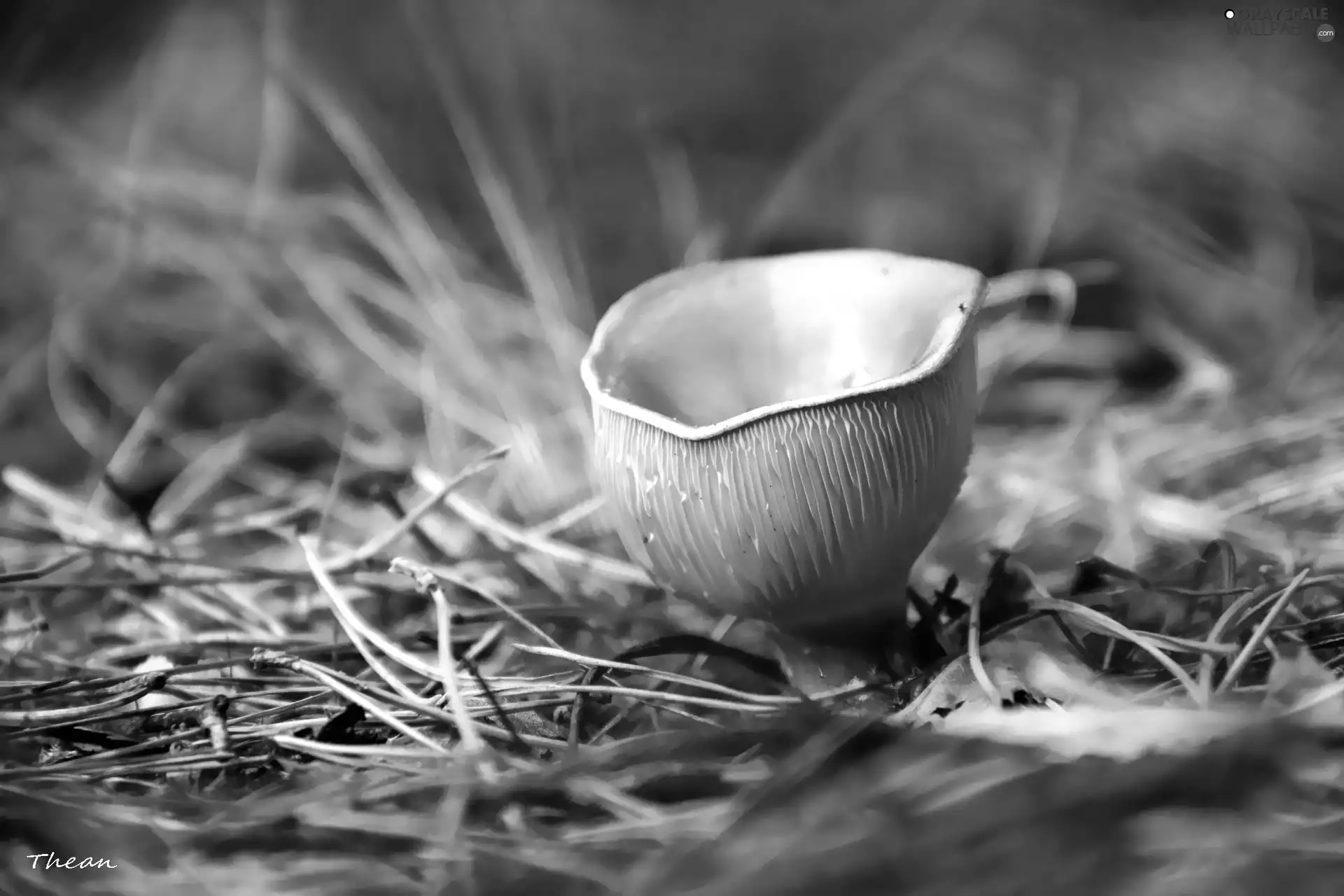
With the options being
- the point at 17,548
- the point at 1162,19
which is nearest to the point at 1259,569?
the point at 17,548

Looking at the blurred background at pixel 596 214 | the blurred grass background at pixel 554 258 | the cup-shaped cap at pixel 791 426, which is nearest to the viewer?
the cup-shaped cap at pixel 791 426

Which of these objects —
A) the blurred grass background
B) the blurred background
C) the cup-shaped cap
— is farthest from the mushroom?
the blurred background

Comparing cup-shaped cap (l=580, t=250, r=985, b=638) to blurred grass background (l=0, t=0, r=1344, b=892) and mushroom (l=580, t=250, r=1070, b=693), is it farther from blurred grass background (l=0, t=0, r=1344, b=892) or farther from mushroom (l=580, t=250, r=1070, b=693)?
blurred grass background (l=0, t=0, r=1344, b=892)

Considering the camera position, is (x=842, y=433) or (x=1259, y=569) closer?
(x=842, y=433)

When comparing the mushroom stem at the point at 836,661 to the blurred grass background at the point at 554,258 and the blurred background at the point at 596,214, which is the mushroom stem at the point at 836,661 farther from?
the blurred background at the point at 596,214

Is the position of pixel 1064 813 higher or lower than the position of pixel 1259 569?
higher

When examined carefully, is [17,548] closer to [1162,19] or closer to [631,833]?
[631,833]

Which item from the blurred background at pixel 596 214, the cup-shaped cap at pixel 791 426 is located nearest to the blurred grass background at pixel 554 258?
the blurred background at pixel 596 214

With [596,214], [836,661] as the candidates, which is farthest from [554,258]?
[836,661]

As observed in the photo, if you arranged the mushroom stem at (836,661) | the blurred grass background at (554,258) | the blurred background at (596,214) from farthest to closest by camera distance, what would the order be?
1. the blurred background at (596,214)
2. the blurred grass background at (554,258)
3. the mushroom stem at (836,661)
